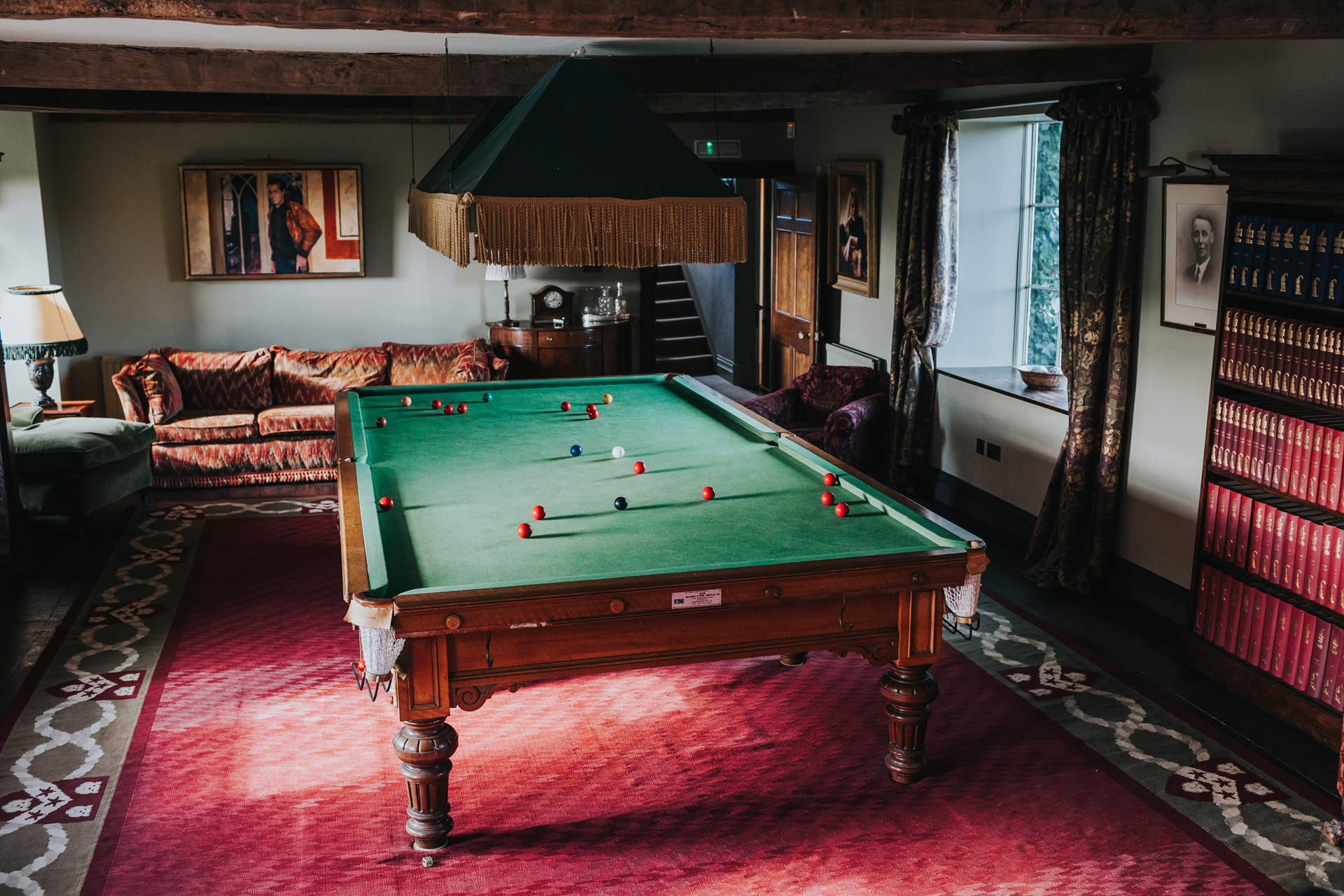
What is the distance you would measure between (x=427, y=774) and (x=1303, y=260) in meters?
3.51

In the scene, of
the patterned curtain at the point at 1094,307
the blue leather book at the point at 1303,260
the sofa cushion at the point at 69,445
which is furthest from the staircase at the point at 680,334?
the blue leather book at the point at 1303,260

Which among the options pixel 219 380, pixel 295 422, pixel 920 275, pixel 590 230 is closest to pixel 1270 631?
pixel 590 230

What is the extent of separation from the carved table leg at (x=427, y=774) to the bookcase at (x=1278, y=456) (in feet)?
10.2

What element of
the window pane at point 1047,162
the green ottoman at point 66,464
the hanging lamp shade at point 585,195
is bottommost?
the green ottoman at point 66,464

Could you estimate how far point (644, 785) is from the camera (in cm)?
382

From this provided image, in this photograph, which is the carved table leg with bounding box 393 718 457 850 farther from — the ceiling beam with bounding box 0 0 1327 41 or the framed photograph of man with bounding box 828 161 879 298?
the framed photograph of man with bounding box 828 161 879 298

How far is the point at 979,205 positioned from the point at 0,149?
6.40m

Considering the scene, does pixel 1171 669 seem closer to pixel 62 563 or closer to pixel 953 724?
pixel 953 724

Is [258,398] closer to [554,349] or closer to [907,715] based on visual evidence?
[554,349]

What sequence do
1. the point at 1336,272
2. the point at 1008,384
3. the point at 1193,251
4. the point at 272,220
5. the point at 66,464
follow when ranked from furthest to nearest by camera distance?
the point at 272,220
the point at 1008,384
the point at 66,464
the point at 1193,251
the point at 1336,272

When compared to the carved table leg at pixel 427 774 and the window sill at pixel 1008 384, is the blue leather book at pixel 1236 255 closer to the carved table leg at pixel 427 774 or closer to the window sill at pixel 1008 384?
the window sill at pixel 1008 384

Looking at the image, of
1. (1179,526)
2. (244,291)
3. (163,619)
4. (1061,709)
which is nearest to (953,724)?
(1061,709)

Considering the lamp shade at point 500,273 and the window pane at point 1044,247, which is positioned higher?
the window pane at point 1044,247

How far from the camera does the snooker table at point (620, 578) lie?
3176 millimetres
